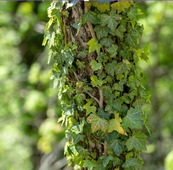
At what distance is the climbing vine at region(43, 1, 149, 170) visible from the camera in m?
1.87

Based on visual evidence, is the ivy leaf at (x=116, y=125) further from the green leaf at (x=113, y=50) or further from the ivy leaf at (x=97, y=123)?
the green leaf at (x=113, y=50)

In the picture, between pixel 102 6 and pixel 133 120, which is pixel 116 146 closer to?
pixel 133 120

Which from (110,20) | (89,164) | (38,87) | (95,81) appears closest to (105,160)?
(89,164)

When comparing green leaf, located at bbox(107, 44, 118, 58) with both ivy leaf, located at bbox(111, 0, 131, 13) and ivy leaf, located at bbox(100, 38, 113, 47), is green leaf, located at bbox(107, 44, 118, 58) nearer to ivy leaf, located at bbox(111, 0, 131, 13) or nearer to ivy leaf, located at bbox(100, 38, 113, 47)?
ivy leaf, located at bbox(100, 38, 113, 47)

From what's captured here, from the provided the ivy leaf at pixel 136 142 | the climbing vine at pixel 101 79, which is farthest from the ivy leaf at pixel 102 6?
the ivy leaf at pixel 136 142

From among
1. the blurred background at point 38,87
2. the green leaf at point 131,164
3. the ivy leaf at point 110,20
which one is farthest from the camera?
the blurred background at point 38,87

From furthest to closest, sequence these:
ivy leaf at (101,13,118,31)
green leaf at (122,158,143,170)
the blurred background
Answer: the blurred background < green leaf at (122,158,143,170) < ivy leaf at (101,13,118,31)

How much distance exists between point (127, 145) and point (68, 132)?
248 millimetres

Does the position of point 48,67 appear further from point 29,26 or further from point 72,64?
point 72,64

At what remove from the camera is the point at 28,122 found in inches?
231

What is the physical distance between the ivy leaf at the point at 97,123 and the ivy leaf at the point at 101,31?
0.30 m

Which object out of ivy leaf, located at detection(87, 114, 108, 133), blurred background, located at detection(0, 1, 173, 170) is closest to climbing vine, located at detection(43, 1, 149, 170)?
ivy leaf, located at detection(87, 114, 108, 133)

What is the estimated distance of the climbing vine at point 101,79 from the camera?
1868 mm

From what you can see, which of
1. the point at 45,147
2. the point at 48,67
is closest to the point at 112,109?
the point at 45,147
